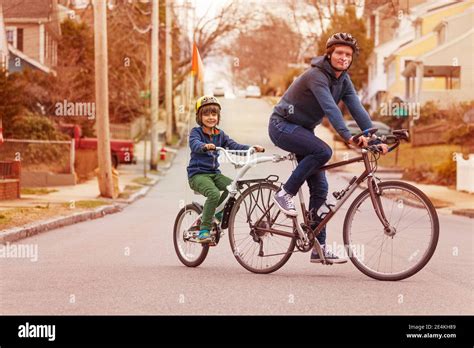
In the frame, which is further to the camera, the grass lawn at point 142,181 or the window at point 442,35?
the window at point 442,35

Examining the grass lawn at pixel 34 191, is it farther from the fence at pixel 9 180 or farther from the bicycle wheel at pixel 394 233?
the bicycle wheel at pixel 394 233

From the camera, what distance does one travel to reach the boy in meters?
10.1

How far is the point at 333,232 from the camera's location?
16.3m

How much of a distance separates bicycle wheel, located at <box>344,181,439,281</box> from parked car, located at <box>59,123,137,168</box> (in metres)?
30.1

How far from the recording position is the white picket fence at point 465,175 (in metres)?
29.0

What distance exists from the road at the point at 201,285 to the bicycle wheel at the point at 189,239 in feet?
0.47

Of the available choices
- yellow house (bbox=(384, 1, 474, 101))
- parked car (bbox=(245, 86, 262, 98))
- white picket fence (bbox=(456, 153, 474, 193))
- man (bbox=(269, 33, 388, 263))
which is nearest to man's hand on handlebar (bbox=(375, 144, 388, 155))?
man (bbox=(269, 33, 388, 263))

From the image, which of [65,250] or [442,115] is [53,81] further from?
[65,250]

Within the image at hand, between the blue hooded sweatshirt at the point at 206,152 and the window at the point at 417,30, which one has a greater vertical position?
the window at the point at 417,30

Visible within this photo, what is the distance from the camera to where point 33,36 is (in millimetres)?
46750

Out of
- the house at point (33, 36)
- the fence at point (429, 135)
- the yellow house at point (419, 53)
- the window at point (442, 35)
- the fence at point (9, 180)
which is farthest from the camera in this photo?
the yellow house at point (419, 53)

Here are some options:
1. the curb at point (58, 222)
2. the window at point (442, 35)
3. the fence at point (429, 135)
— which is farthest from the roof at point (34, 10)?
the window at point (442, 35)
